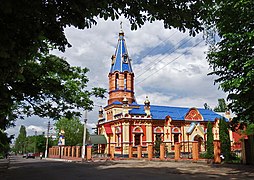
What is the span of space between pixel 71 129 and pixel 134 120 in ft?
78.9

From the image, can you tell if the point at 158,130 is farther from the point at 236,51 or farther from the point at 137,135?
the point at 236,51

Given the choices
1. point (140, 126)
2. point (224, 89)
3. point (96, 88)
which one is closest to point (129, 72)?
point (140, 126)

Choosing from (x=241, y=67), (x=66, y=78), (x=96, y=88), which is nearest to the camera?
(x=241, y=67)

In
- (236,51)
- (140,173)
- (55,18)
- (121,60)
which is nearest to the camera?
(55,18)

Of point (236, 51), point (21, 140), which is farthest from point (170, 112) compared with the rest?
point (21, 140)

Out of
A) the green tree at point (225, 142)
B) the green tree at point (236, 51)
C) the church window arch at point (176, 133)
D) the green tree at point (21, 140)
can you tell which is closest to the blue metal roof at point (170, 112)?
the church window arch at point (176, 133)

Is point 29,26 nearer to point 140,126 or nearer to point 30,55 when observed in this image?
point 30,55

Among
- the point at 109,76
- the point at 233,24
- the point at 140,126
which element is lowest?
the point at 140,126

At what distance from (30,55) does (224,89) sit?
32.4 ft

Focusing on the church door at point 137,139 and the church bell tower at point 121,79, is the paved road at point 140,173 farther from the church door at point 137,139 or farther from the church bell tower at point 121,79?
the church bell tower at point 121,79

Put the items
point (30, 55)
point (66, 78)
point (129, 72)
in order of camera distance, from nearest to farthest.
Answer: point (30, 55) < point (66, 78) < point (129, 72)

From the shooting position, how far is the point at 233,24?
1220cm

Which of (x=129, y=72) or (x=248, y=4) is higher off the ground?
(x=129, y=72)

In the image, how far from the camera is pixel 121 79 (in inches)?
1661
